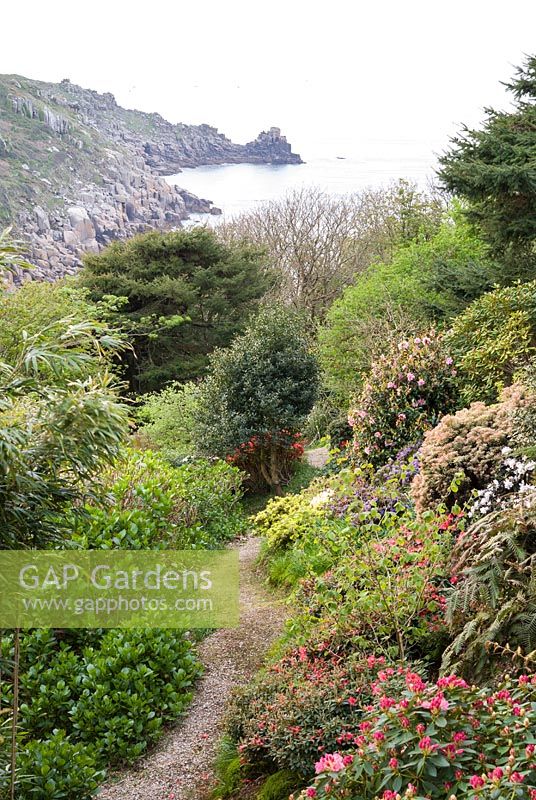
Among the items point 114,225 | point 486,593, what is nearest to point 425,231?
point 114,225

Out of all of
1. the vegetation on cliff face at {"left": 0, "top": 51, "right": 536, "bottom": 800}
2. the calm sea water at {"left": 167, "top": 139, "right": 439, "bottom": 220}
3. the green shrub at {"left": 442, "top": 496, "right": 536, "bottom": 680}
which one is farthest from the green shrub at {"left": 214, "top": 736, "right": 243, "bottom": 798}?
the calm sea water at {"left": 167, "top": 139, "right": 439, "bottom": 220}

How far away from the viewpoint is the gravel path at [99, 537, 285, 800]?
12.0ft

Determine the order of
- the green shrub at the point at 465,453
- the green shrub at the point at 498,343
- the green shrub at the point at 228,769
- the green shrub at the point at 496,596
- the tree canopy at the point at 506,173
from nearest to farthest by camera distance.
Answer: the green shrub at the point at 496,596, the green shrub at the point at 228,769, the green shrub at the point at 465,453, the green shrub at the point at 498,343, the tree canopy at the point at 506,173

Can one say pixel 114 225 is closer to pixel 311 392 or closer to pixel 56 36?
pixel 56 36

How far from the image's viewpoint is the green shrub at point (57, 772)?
11.4 feet

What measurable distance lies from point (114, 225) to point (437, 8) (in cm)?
1580

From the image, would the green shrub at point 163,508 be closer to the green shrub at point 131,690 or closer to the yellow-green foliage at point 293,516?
the yellow-green foliage at point 293,516

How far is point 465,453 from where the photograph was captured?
4.95 meters

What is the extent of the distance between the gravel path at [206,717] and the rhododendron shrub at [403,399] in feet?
5.83

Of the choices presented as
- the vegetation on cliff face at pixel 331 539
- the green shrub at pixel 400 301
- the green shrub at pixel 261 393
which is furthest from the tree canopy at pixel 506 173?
the green shrub at pixel 261 393

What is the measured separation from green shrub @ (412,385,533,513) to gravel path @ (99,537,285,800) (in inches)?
62.2

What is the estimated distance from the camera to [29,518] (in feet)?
10.6

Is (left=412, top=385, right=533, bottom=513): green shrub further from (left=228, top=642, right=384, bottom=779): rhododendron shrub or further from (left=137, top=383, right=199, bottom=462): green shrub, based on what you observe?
(left=137, top=383, right=199, bottom=462): green shrub

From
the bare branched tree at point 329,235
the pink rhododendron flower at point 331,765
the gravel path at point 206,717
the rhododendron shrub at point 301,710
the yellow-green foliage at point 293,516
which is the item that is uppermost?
the bare branched tree at point 329,235
